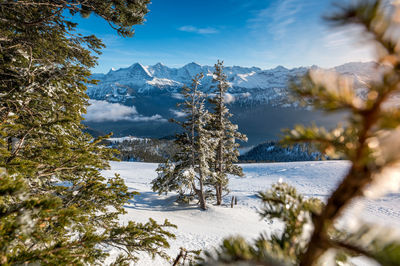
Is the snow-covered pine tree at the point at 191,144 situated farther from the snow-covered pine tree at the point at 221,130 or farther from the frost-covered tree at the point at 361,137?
the frost-covered tree at the point at 361,137

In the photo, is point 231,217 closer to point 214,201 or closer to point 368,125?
point 214,201

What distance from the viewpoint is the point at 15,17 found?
4762 millimetres

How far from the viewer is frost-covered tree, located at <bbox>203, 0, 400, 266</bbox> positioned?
60cm

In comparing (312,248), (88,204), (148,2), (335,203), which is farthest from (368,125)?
(148,2)

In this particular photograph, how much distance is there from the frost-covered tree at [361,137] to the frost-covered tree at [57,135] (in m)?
2.21

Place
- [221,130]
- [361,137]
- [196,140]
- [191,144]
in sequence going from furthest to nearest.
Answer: [221,130], [196,140], [191,144], [361,137]

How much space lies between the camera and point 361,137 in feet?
2.20

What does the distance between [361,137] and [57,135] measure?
16.7 feet

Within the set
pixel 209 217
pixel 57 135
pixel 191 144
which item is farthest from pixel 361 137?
pixel 209 217

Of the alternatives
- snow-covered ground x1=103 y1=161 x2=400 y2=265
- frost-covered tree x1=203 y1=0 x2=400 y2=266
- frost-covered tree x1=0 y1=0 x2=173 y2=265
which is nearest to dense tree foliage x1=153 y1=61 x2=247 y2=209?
snow-covered ground x1=103 y1=161 x2=400 y2=265

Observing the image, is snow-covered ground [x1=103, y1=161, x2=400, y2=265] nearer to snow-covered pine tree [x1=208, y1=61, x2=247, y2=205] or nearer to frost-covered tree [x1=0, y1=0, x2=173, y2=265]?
frost-covered tree [x1=0, y1=0, x2=173, y2=265]

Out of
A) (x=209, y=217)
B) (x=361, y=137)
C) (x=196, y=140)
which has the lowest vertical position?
(x=209, y=217)

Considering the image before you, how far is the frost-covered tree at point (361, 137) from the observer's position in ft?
Result: 1.98

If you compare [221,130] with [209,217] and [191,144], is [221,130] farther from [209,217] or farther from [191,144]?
[209,217]
